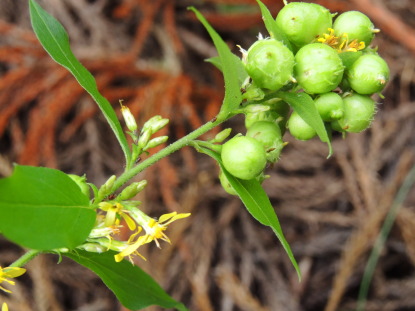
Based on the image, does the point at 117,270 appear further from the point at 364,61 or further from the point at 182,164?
the point at 182,164

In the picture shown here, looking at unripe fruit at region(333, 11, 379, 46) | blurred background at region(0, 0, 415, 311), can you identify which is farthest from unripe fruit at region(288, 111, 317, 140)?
blurred background at region(0, 0, 415, 311)

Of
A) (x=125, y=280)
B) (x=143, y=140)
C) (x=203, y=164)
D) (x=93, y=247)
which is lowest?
(x=203, y=164)

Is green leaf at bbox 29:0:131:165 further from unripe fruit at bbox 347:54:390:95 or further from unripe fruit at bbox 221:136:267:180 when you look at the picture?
unripe fruit at bbox 347:54:390:95

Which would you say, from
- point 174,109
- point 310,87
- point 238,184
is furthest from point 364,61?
point 174,109

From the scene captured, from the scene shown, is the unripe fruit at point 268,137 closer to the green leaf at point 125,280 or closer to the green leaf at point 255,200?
the green leaf at point 255,200

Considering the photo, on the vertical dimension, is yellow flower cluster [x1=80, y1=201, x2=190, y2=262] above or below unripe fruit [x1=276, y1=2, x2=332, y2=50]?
below

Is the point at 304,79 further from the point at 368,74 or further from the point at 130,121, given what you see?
the point at 130,121

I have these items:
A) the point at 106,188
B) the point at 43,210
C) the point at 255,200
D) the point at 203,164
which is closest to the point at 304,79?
the point at 255,200

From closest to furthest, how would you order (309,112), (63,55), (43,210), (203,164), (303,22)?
(43,210), (309,112), (303,22), (63,55), (203,164)
